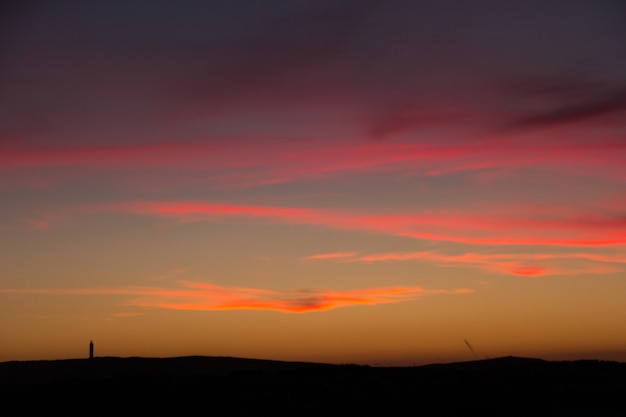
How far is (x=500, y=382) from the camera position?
91.5 feet

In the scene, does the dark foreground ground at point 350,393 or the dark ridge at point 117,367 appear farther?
the dark ridge at point 117,367

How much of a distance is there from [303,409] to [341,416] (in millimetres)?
1228

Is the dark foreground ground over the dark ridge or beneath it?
beneath

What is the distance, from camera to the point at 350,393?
87.3 ft

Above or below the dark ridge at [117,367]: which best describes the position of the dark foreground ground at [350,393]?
below

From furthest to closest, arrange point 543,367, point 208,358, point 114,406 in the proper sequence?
1. point 208,358
2. point 543,367
3. point 114,406

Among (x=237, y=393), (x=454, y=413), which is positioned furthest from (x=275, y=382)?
(x=454, y=413)

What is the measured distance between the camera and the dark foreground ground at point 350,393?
2533 cm

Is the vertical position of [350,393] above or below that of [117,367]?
below

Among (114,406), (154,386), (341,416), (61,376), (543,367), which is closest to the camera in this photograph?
(341,416)

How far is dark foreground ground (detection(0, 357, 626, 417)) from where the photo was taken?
25.3m

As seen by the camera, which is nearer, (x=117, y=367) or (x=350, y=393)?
(x=350, y=393)

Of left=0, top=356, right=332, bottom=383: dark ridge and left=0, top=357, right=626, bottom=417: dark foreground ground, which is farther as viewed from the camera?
left=0, top=356, right=332, bottom=383: dark ridge

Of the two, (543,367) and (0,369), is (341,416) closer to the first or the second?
(543,367)
